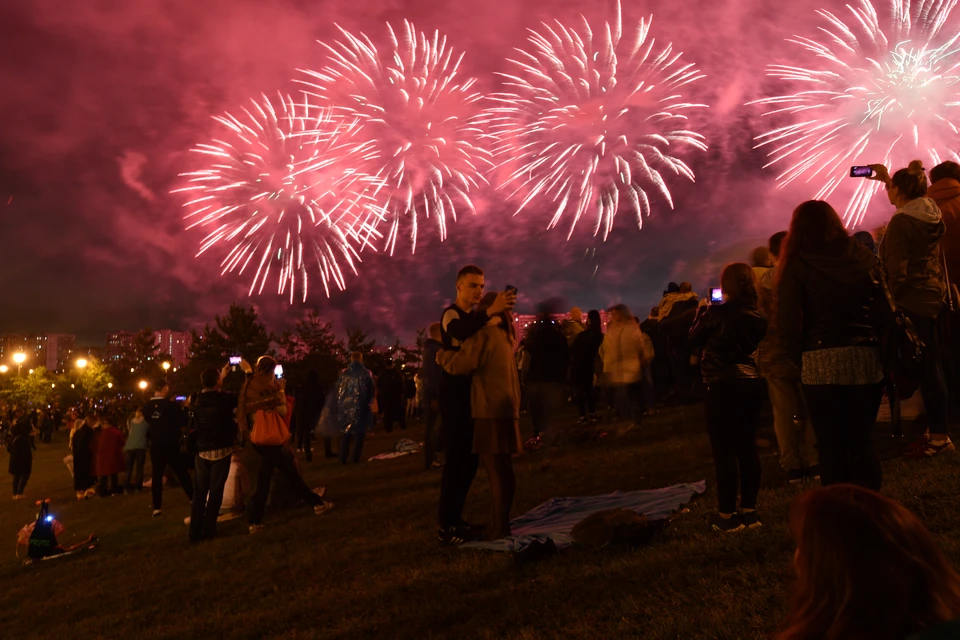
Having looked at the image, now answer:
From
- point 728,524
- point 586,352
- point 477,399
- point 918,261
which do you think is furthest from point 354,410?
point 918,261

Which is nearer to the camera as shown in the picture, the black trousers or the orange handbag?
the black trousers

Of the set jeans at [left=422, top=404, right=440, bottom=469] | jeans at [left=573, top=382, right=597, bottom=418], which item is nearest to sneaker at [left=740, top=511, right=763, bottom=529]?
jeans at [left=422, top=404, right=440, bottom=469]

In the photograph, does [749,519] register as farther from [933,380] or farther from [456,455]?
[456,455]

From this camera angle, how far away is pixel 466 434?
5633mm

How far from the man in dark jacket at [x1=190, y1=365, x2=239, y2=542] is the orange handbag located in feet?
0.96

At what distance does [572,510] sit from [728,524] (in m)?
1.92

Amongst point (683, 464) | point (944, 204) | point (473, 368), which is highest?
point (944, 204)

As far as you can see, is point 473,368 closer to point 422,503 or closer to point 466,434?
point 466,434

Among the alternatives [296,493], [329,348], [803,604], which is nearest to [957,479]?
[803,604]

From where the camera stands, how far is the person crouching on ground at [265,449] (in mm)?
8195

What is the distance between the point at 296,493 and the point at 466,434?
4547 millimetres

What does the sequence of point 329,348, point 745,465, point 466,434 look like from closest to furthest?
point 745,465, point 466,434, point 329,348

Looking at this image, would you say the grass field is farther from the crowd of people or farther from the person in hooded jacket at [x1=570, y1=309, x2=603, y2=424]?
the person in hooded jacket at [x1=570, y1=309, x2=603, y2=424]

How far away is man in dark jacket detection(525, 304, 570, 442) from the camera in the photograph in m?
9.42
